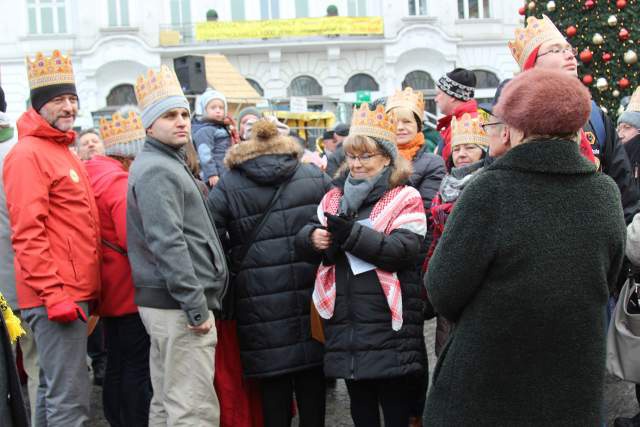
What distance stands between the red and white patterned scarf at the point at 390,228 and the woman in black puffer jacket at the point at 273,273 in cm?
21

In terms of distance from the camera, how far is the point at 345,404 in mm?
5523

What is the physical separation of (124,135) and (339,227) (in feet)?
5.38

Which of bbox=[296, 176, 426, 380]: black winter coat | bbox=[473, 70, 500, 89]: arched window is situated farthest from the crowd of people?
bbox=[473, 70, 500, 89]: arched window

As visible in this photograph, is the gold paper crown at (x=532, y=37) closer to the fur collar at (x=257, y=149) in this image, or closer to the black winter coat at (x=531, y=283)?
the fur collar at (x=257, y=149)

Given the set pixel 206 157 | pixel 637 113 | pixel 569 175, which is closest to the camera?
pixel 569 175

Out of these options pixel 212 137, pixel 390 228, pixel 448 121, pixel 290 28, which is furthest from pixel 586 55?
pixel 290 28

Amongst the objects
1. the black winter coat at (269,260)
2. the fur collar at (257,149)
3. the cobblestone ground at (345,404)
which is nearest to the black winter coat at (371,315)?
the black winter coat at (269,260)

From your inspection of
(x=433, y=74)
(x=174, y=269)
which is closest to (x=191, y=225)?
(x=174, y=269)

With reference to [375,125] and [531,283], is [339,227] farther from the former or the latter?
[531,283]

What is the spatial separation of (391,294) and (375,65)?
29.3m

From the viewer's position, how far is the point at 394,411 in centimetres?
407

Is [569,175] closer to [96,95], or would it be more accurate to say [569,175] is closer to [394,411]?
[394,411]

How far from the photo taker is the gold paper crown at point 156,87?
13.8 ft

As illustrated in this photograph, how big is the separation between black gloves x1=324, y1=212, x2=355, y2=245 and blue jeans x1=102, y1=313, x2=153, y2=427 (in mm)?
1278
